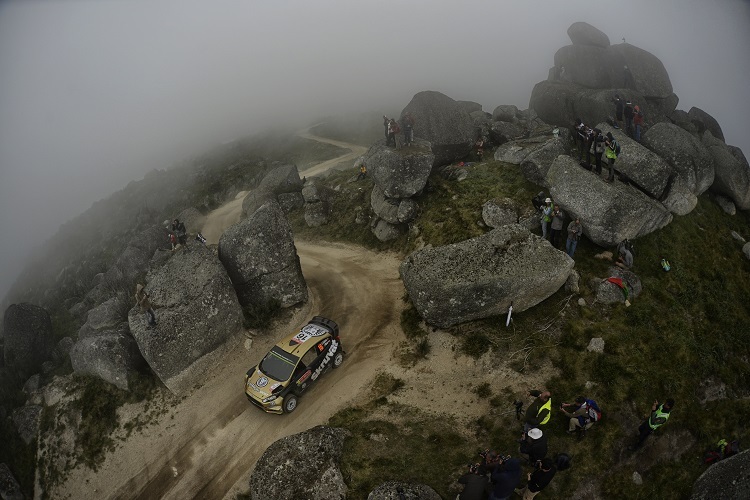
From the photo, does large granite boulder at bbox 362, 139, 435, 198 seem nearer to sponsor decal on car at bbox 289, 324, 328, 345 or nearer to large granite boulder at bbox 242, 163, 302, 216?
sponsor decal on car at bbox 289, 324, 328, 345

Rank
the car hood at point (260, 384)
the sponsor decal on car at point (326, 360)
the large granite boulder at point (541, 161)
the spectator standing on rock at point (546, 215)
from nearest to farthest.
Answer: the car hood at point (260, 384)
the sponsor decal on car at point (326, 360)
the spectator standing on rock at point (546, 215)
the large granite boulder at point (541, 161)

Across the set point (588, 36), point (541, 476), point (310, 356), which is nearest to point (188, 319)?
point (310, 356)

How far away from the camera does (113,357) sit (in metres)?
24.2

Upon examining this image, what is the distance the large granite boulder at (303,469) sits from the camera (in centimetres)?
1652

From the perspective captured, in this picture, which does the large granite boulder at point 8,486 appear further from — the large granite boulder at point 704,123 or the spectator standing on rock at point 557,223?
the large granite boulder at point 704,123

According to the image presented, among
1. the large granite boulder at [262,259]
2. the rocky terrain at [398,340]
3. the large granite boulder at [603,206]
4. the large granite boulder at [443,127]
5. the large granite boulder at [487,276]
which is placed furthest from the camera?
the large granite boulder at [443,127]

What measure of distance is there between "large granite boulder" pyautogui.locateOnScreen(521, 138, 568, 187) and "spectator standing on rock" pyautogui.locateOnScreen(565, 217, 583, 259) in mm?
6692

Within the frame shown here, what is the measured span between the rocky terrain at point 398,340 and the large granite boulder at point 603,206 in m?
0.13

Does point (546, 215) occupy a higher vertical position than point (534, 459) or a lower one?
higher

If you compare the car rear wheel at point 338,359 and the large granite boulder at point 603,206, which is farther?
the large granite boulder at point 603,206

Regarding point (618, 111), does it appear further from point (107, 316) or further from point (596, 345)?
point (107, 316)

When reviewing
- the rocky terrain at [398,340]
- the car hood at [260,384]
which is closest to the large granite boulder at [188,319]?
the rocky terrain at [398,340]

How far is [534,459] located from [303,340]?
41.9 ft

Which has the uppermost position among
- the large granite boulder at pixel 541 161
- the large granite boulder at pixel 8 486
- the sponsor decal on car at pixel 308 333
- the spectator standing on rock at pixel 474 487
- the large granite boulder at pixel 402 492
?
the large granite boulder at pixel 541 161
